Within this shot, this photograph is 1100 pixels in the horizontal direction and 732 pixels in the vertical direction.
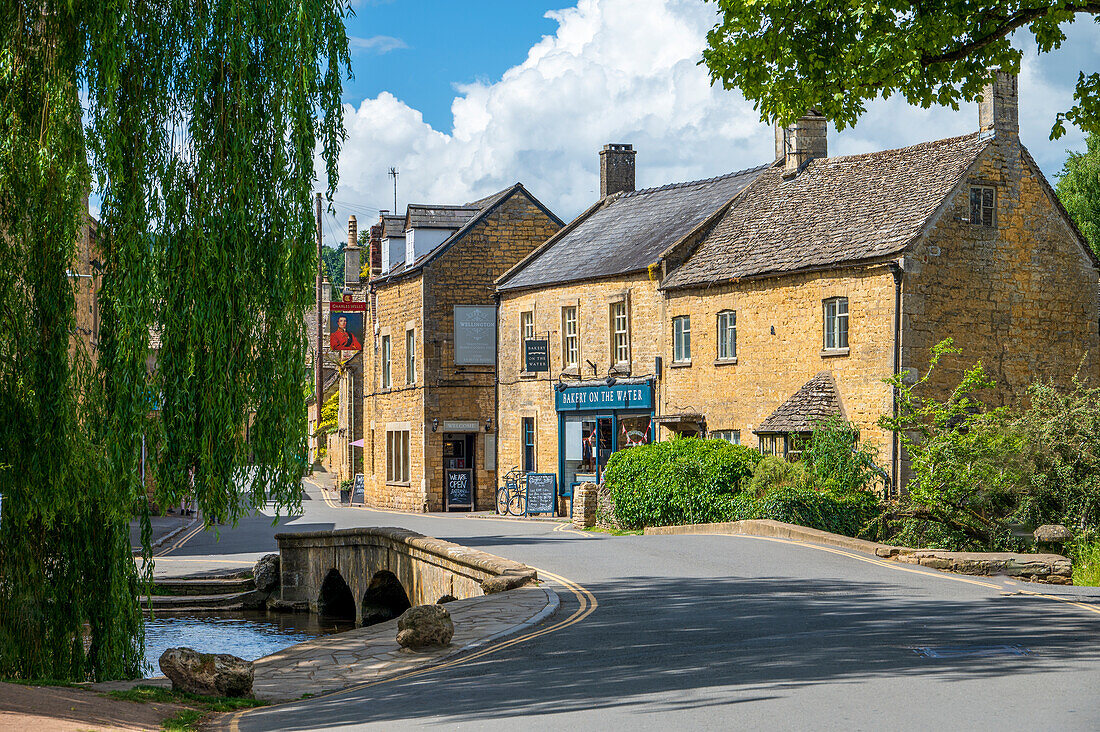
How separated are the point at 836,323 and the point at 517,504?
12774 mm

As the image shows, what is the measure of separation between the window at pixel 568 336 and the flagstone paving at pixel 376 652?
800 inches

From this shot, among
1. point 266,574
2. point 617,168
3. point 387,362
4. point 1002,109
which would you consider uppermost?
point 617,168

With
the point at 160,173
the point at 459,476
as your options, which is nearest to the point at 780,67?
the point at 160,173

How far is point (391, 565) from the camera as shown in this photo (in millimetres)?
22672

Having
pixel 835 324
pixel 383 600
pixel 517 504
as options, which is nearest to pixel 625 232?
pixel 517 504

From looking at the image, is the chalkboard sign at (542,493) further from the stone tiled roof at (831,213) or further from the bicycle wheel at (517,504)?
the stone tiled roof at (831,213)

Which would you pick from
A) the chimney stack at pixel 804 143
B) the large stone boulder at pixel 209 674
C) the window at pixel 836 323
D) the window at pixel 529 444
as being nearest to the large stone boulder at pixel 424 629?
the large stone boulder at pixel 209 674

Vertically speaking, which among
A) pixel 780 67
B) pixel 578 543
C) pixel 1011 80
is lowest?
pixel 578 543

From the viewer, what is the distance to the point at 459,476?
1532 inches

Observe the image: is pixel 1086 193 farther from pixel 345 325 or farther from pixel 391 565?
pixel 391 565

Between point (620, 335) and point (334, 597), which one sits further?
point (620, 335)

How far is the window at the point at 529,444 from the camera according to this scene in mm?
37344

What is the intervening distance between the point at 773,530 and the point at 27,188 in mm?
14767

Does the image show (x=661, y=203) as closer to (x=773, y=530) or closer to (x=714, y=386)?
(x=714, y=386)
